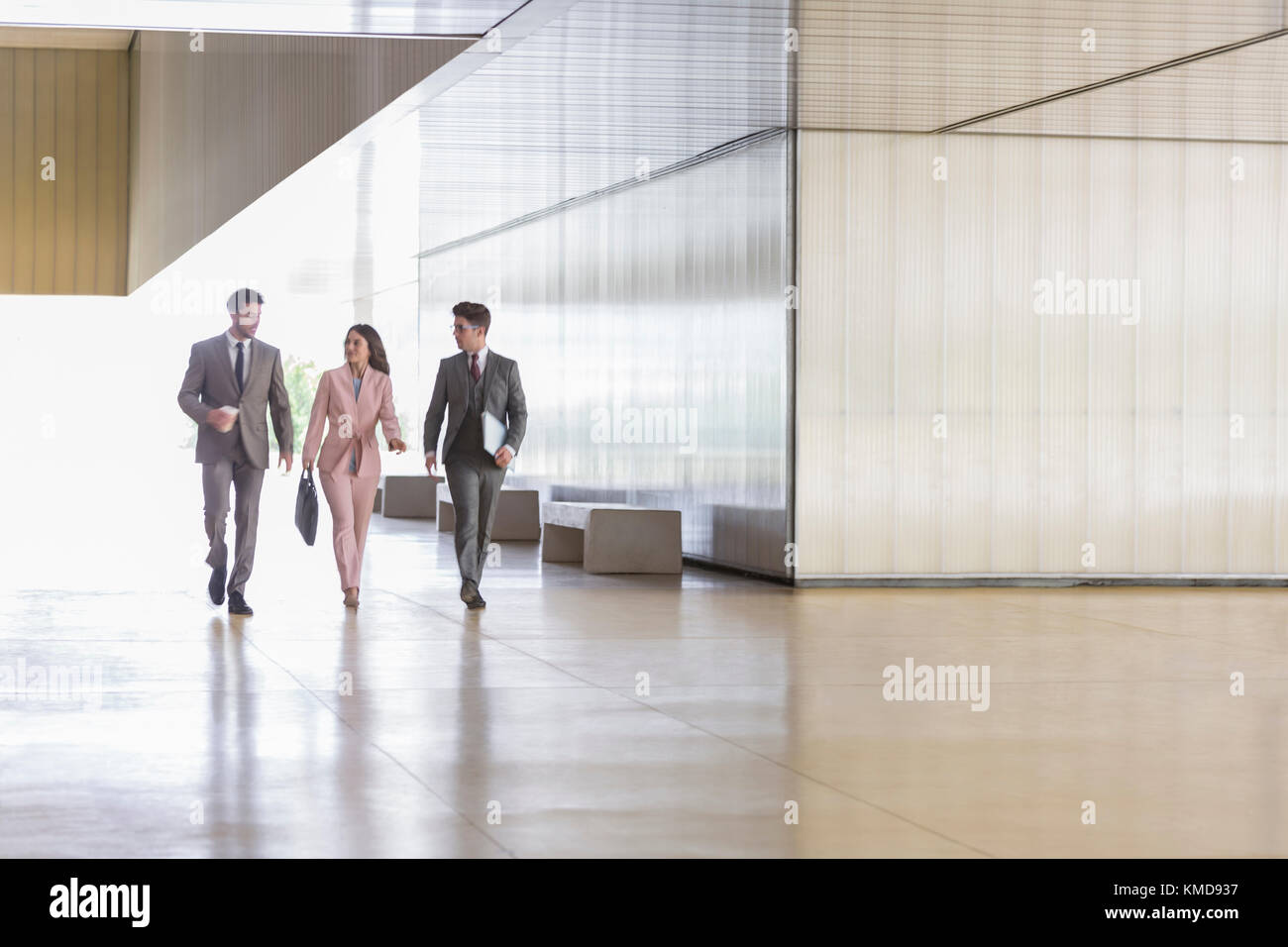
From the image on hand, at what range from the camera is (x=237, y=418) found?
34.7 ft

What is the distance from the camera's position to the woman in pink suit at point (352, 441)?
433 inches

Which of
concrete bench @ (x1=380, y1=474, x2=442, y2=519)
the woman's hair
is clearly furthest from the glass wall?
the woman's hair

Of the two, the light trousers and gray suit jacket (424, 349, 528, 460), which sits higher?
gray suit jacket (424, 349, 528, 460)

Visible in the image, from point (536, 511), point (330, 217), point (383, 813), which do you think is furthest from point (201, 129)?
point (383, 813)

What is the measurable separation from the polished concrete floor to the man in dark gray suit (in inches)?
20.8

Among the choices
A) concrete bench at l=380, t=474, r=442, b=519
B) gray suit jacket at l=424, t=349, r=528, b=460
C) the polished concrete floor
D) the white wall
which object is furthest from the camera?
concrete bench at l=380, t=474, r=442, b=519

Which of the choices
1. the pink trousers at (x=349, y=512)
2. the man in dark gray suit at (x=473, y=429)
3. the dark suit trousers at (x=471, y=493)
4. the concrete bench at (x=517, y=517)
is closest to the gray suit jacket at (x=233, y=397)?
the pink trousers at (x=349, y=512)

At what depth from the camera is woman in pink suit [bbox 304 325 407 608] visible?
1100cm

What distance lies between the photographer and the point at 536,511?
20000 millimetres

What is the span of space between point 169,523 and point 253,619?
1118 centimetres

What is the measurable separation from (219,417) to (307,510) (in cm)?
107

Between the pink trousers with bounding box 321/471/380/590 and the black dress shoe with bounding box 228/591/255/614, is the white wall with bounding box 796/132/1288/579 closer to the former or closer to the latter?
the pink trousers with bounding box 321/471/380/590
